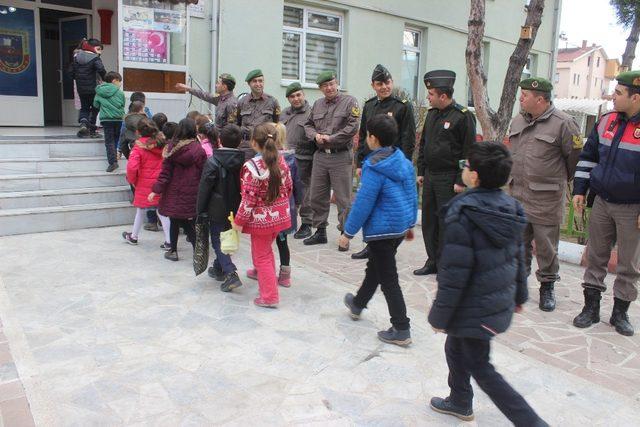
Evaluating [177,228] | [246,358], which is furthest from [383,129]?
[177,228]

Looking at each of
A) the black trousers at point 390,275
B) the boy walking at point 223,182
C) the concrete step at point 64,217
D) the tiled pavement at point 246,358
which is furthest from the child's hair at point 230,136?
the concrete step at point 64,217

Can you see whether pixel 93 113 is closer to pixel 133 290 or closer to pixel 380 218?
pixel 133 290

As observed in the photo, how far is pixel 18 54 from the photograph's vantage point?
32.2ft

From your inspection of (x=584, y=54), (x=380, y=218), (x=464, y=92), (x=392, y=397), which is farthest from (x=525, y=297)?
(x=584, y=54)

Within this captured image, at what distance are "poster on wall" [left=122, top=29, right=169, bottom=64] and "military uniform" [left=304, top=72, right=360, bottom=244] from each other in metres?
3.34

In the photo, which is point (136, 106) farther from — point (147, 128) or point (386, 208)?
point (386, 208)

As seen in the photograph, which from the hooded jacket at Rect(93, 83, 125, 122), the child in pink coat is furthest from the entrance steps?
the child in pink coat

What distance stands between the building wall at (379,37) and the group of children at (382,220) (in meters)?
3.32

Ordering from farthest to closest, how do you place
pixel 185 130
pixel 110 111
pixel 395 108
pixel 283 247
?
1. pixel 110 111
2. pixel 395 108
3. pixel 185 130
4. pixel 283 247

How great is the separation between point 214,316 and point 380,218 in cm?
154

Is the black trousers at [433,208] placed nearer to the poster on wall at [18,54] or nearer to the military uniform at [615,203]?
the military uniform at [615,203]

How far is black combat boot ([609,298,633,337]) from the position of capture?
414 centimetres

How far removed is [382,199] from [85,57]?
250 inches

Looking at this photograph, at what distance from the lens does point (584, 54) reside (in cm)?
6812
